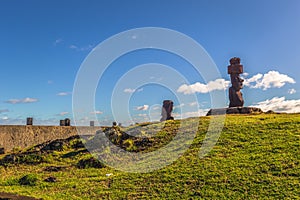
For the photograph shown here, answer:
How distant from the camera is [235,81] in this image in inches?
884

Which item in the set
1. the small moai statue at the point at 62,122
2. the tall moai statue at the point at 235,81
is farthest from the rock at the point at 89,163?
the tall moai statue at the point at 235,81

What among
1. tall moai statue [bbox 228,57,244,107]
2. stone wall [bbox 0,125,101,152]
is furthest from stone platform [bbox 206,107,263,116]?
stone wall [bbox 0,125,101,152]

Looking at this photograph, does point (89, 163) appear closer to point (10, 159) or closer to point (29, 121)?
point (10, 159)

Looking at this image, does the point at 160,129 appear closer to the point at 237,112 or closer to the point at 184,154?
the point at 184,154

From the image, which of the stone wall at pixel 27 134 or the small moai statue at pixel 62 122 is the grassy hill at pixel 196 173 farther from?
the small moai statue at pixel 62 122

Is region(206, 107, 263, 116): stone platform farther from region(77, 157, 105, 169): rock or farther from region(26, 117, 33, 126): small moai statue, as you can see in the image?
region(26, 117, 33, 126): small moai statue

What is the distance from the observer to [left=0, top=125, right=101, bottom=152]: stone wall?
1861 centimetres

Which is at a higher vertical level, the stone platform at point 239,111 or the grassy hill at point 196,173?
the stone platform at point 239,111

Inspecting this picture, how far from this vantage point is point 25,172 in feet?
43.0

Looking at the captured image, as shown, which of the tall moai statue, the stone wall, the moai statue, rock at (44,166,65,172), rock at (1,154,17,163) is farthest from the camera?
the moai statue

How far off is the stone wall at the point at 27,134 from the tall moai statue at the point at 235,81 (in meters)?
12.3

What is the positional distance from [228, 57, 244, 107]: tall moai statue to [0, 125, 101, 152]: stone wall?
1232 centimetres

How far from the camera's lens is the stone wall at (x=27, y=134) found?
18.6m

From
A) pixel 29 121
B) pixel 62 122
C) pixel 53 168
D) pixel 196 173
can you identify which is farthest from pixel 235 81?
pixel 29 121
